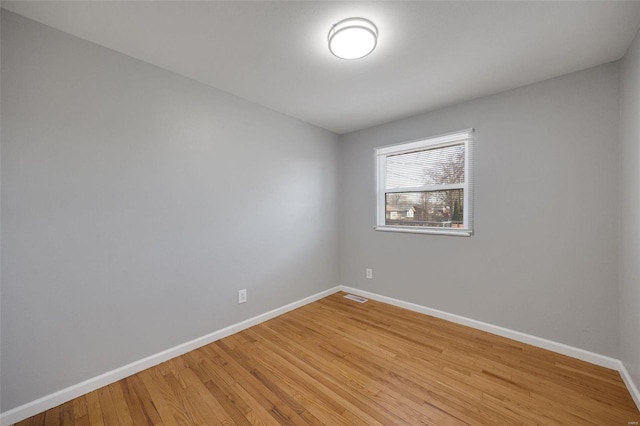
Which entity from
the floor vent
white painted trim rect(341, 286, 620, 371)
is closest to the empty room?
white painted trim rect(341, 286, 620, 371)

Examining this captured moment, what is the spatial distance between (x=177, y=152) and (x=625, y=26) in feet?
10.6

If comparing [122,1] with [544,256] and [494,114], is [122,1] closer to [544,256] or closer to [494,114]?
[494,114]

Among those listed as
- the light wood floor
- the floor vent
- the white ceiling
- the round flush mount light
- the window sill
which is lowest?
the light wood floor

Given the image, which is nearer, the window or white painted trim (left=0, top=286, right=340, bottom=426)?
white painted trim (left=0, top=286, right=340, bottom=426)

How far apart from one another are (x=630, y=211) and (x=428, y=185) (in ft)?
5.03

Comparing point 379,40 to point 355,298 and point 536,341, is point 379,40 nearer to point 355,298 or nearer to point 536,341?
point 536,341

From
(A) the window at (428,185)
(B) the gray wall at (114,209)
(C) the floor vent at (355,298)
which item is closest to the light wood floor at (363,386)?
(B) the gray wall at (114,209)

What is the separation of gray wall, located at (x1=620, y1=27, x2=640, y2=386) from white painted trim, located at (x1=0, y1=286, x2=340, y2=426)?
115 inches

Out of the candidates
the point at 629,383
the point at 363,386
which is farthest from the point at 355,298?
the point at 629,383

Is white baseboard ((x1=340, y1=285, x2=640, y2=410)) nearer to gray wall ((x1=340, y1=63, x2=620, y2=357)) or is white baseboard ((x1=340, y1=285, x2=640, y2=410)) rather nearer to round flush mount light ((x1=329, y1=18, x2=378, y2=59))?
gray wall ((x1=340, y1=63, x2=620, y2=357))

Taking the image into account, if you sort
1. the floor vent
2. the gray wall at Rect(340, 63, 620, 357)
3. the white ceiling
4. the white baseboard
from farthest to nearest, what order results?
the floor vent, the gray wall at Rect(340, 63, 620, 357), the white baseboard, the white ceiling

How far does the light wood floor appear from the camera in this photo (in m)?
1.49

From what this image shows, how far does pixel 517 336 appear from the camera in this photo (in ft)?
7.59

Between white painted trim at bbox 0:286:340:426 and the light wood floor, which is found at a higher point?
white painted trim at bbox 0:286:340:426
